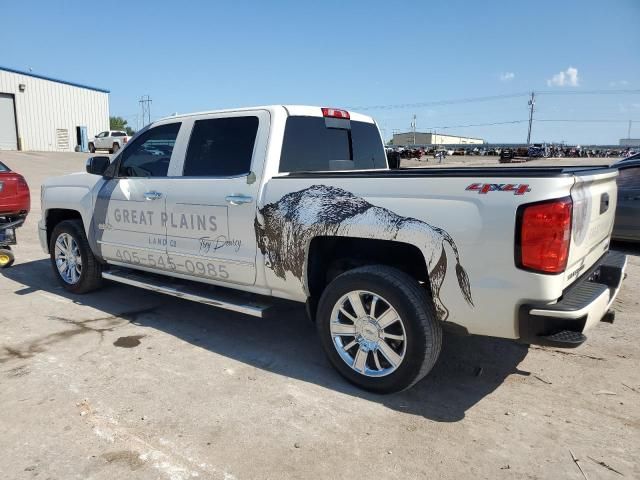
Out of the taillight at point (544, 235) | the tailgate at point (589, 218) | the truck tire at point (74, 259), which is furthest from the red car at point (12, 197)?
the tailgate at point (589, 218)

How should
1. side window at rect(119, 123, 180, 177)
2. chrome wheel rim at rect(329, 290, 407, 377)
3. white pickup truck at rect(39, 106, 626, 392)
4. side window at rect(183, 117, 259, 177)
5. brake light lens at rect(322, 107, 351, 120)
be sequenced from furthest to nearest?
side window at rect(119, 123, 180, 177), brake light lens at rect(322, 107, 351, 120), side window at rect(183, 117, 259, 177), chrome wheel rim at rect(329, 290, 407, 377), white pickup truck at rect(39, 106, 626, 392)

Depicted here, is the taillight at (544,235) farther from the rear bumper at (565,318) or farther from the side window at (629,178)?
the side window at (629,178)

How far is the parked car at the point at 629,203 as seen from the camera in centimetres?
747

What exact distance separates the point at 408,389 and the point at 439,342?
1.54 feet

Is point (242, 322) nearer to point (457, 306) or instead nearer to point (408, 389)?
point (408, 389)

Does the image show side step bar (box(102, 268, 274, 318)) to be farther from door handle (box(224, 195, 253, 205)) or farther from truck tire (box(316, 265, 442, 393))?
door handle (box(224, 195, 253, 205))

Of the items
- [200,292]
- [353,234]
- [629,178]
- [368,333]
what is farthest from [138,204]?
[629,178]

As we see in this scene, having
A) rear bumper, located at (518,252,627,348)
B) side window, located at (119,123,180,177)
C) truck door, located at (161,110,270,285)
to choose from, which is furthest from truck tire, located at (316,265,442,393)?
side window, located at (119,123,180,177)

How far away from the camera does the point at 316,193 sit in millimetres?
3486

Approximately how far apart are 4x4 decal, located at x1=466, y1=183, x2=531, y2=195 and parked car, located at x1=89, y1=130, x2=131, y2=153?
37.0m

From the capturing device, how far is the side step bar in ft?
13.0

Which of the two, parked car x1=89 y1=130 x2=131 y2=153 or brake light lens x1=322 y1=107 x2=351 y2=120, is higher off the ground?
parked car x1=89 y1=130 x2=131 y2=153

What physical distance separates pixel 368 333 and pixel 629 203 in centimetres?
605

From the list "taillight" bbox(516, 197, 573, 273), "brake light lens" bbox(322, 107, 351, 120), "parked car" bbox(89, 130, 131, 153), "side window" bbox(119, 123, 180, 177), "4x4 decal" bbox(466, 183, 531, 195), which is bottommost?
"taillight" bbox(516, 197, 573, 273)
